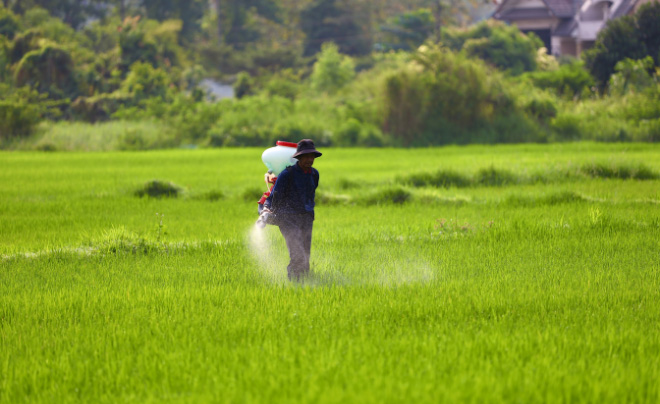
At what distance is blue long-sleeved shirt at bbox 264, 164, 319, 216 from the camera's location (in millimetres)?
5570

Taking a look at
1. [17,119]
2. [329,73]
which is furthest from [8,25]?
[329,73]

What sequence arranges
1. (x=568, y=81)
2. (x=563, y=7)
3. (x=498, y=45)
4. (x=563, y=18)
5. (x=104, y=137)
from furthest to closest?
(x=563, y=18), (x=563, y=7), (x=498, y=45), (x=568, y=81), (x=104, y=137)

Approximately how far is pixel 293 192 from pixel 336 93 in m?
25.6

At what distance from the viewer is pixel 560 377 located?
3672mm

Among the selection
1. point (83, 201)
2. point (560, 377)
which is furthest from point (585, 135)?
point (560, 377)

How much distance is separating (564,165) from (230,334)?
10.8 meters

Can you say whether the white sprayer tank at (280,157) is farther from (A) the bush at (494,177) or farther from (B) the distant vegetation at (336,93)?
(B) the distant vegetation at (336,93)

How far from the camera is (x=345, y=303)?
516cm

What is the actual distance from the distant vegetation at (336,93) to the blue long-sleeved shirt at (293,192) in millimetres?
17531

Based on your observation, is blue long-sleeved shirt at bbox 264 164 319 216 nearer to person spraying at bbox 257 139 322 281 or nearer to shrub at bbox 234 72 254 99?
person spraying at bbox 257 139 322 281

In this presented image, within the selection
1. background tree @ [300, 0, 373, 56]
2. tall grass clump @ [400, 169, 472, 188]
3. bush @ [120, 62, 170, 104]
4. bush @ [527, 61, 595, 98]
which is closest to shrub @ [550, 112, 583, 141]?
bush @ [527, 61, 595, 98]

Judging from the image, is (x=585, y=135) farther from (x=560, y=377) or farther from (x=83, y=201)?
(x=560, y=377)

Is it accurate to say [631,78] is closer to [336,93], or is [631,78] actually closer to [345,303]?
[336,93]

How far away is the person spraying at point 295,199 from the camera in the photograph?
554cm
